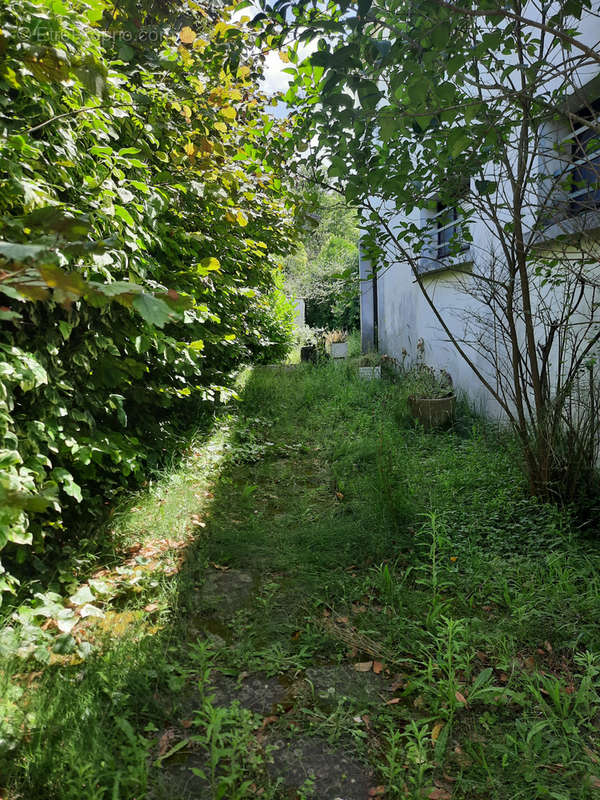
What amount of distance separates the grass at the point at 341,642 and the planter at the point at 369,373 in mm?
3660

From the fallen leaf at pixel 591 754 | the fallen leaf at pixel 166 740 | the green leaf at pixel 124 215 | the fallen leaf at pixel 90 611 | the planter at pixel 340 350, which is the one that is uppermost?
the green leaf at pixel 124 215

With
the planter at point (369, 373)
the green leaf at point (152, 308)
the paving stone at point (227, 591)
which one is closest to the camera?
the green leaf at point (152, 308)

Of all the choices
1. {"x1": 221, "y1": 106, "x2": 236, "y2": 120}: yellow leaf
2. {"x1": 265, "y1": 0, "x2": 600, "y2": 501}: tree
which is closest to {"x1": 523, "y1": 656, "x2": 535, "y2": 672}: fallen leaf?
{"x1": 265, "y1": 0, "x2": 600, "y2": 501}: tree

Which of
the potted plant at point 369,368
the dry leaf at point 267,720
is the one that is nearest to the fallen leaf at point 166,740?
the dry leaf at point 267,720

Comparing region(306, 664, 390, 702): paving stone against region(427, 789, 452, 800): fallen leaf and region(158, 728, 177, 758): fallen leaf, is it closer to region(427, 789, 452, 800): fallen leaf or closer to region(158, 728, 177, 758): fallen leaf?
region(427, 789, 452, 800): fallen leaf

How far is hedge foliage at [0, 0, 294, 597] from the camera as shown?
5.23ft

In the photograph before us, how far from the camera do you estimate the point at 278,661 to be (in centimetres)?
194

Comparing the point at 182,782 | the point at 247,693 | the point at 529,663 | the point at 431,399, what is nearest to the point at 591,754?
the point at 529,663

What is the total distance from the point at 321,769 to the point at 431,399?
3944mm

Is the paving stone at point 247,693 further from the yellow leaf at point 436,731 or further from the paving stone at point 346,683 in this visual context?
the yellow leaf at point 436,731

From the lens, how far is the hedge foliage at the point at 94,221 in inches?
62.7

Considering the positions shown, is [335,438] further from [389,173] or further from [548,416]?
[389,173]

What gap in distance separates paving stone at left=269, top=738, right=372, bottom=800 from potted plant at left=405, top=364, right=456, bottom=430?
3669 millimetres

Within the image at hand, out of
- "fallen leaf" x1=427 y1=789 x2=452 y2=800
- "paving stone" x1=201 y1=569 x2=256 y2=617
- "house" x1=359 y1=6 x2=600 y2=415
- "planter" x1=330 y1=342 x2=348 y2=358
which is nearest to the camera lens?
"fallen leaf" x1=427 y1=789 x2=452 y2=800
